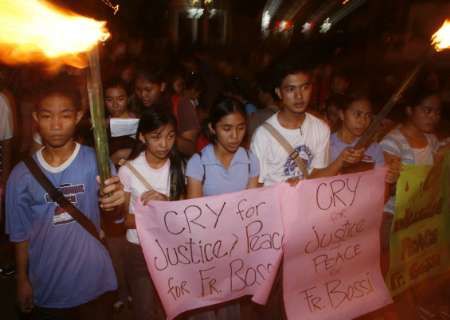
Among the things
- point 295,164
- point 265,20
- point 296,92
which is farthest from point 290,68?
point 265,20

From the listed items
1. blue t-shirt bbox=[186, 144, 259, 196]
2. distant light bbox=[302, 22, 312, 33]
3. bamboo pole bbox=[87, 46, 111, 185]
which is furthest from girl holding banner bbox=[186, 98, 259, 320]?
distant light bbox=[302, 22, 312, 33]

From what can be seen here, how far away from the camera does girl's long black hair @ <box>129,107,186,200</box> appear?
3215mm

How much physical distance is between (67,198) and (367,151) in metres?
2.62

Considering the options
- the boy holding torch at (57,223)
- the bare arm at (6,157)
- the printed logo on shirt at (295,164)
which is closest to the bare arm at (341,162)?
the printed logo on shirt at (295,164)

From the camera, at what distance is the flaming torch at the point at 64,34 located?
177 cm

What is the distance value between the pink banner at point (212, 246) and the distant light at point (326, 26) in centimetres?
1709

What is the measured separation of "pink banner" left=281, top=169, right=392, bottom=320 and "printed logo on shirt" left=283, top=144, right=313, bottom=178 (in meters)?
0.37

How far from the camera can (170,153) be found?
3365mm

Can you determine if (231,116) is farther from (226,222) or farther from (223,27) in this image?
(223,27)

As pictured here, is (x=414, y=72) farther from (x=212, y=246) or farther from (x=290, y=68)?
(x=212, y=246)

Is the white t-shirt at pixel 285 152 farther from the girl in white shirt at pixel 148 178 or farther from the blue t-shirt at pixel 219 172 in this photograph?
the girl in white shirt at pixel 148 178

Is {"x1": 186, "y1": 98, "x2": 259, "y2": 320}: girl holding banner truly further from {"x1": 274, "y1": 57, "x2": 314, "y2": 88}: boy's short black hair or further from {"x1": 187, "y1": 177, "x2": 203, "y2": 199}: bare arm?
{"x1": 274, "y1": 57, "x2": 314, "y2": 88}: boy's short black hair

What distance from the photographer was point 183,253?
9.14ft

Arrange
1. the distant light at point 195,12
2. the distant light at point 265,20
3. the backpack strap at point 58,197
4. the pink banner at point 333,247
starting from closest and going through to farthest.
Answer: the backpack strap at point 58,197
the pink banner at point 333,247
the distant light at point 195,12
the distant light at point 265,20
